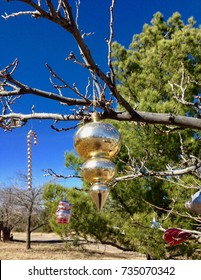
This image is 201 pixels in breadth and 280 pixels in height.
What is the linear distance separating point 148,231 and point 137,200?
125cm

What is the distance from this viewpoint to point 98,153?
5.01 ft

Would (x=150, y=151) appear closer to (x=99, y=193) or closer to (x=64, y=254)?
(x=99, y=193)

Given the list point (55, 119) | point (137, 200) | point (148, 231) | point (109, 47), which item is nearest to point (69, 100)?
point (55, 119)

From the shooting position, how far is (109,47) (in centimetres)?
172

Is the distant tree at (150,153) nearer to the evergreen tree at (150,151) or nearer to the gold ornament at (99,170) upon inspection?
the evergreen tree at (150,151)

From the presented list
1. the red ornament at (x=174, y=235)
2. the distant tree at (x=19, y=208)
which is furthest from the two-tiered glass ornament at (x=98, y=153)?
the distant tree at (x=19, y=208)

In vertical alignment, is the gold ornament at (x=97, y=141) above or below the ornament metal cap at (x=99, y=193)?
above

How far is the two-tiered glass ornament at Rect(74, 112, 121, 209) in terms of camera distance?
1468mm

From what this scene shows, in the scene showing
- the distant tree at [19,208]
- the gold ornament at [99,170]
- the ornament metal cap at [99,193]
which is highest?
the distant tree at [19,208]

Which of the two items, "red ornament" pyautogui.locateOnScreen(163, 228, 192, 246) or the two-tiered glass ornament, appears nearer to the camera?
the two-tiered glass ornament

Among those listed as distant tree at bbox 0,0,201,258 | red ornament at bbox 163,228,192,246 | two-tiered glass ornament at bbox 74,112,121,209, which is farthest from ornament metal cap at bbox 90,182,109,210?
distant tree at bbox 0,0,201,258

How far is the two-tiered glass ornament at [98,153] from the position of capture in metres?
1.47

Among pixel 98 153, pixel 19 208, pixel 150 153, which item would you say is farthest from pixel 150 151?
pixel 19 208

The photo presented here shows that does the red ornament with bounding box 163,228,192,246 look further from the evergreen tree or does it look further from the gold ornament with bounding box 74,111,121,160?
the evergreen tree
